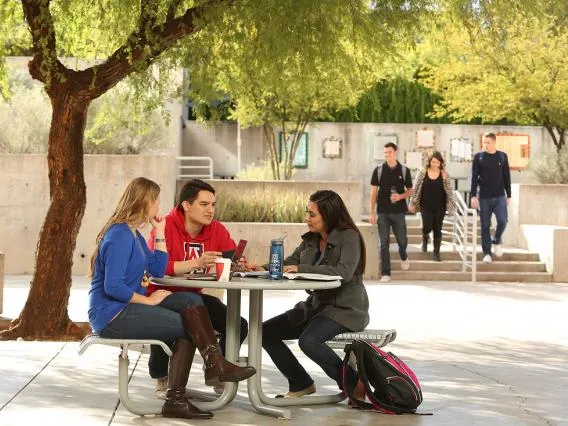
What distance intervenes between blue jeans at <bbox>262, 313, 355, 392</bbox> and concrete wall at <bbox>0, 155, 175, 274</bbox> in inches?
467

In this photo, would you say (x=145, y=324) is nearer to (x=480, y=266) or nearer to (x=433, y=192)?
(x=433, y=192)

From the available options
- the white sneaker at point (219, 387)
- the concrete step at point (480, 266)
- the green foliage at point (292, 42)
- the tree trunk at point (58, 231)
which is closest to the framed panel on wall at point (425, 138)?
the concrete step at point (480, 266)

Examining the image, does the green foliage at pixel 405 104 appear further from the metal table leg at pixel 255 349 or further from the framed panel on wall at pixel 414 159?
the metal table leg at pixel 255 349

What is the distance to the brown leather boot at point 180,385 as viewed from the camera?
7816mm

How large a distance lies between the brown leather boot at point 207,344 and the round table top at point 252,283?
6.3 inches

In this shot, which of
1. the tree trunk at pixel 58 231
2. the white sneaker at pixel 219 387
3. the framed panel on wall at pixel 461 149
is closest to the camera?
the white sneaker at pixel 219 387

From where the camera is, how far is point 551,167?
24859 mm

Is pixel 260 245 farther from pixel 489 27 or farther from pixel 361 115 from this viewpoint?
pixel 361 115

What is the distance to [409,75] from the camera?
3434cm

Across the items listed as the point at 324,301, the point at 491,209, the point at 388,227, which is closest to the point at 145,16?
the point at 324,301

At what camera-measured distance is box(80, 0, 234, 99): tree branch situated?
38.4 ft

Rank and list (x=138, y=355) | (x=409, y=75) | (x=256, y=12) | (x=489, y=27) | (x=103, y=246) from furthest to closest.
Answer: (x=409, y=75) → (x=489, y=27) → (x=256, y=12) → (x=138, y=355) → (x=103, y=246)

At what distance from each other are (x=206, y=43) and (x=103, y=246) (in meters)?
5.46

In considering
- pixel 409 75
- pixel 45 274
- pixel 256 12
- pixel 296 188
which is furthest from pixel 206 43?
pixel 409 75
